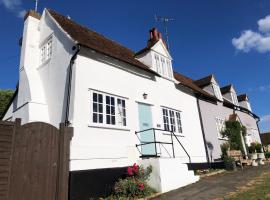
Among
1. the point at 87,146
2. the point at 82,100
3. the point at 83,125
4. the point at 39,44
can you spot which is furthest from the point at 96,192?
the point at 39,44

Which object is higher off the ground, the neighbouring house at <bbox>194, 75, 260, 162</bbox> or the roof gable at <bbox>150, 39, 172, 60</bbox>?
the roof gable at <bbox>150, 39, 172, 60</bbox>

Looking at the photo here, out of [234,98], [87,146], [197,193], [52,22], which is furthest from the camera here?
[234,98]

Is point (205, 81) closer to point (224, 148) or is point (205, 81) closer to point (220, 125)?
point (220, 125)

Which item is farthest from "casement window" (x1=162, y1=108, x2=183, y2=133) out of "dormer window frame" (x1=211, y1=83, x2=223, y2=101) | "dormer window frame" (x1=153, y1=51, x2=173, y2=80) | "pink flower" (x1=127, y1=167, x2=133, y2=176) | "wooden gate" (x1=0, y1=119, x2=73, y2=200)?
"dormer window frame" (x1=211, y1=83, x2=223, y2=101)

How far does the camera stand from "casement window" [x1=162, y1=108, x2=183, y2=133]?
14.7 m

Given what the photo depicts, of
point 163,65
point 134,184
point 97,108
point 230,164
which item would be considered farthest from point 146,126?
point 230,164

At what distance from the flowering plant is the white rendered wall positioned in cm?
80

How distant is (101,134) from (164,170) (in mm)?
3090

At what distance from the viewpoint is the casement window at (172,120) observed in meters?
14.7

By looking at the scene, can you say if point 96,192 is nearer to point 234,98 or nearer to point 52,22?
point 52,22

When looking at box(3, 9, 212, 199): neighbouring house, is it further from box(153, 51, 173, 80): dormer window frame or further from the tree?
the tree

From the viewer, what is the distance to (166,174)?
33.9ft

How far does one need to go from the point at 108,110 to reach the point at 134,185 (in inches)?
139

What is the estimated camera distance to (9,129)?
265 inches
